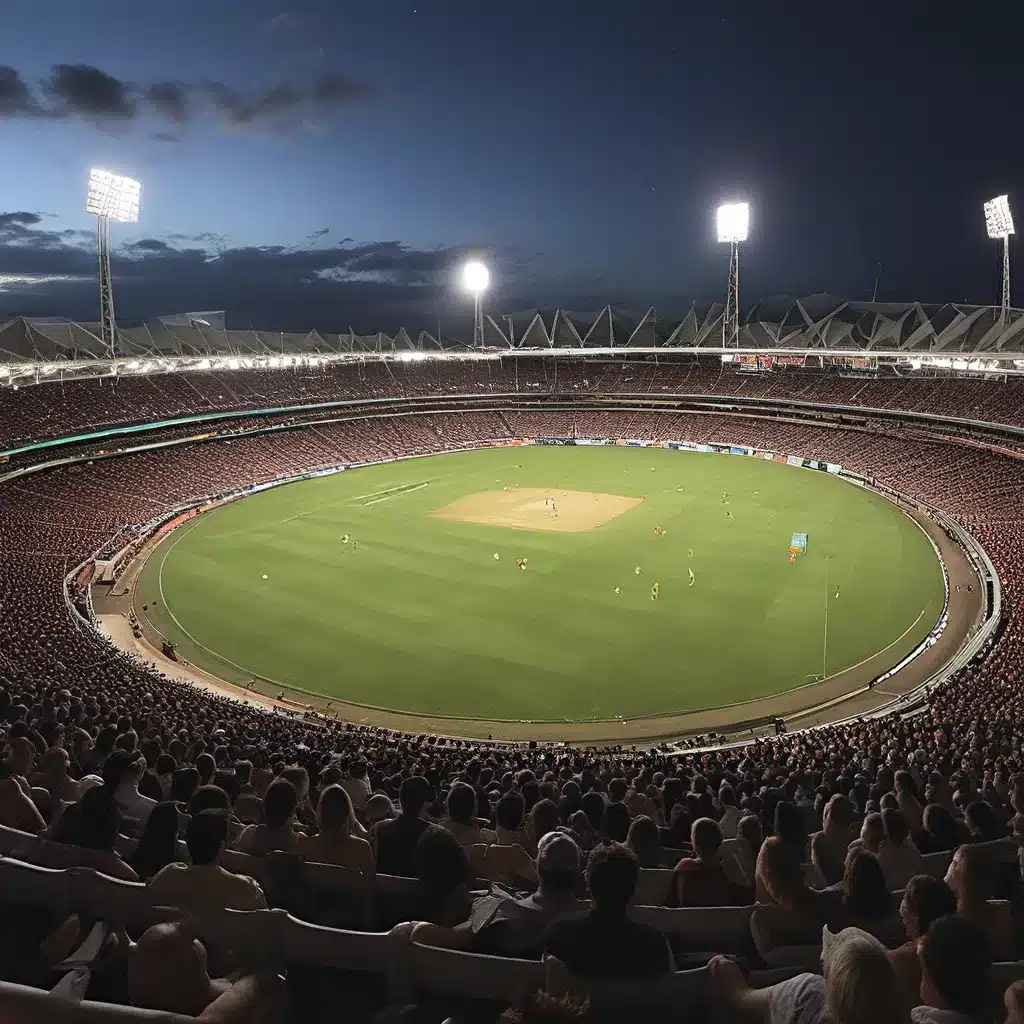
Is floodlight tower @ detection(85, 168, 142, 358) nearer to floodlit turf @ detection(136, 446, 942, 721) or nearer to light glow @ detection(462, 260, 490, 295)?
floodlit turf @ detection(136, 446, 942, 721)

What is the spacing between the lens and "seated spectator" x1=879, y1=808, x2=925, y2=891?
20.5 ft

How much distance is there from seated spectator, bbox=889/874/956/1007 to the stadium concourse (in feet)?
0.05

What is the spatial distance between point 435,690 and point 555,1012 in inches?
1004

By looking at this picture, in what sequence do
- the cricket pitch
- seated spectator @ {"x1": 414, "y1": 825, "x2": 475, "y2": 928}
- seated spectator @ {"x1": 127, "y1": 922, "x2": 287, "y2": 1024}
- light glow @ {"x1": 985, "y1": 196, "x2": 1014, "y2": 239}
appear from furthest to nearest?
light glow @ {"x1": 985, "y1": 196, "x2": 1014, "y2": 239} < the cricket pitch < seated spectator @ {"x1": 414, "y1": 825, "x2": 475, "y2": 928} < seated spectator @ {"x1": 127, "y1": 922, "x2": 287, "y2": 1024}

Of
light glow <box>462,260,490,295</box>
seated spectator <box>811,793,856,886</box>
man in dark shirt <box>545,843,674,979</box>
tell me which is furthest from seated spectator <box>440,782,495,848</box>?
light glow <box>462,260,490,295</box>

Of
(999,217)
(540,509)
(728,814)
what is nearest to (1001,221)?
(999,217)

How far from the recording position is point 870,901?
4.36 m

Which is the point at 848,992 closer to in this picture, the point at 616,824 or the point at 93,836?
the point at 93,836

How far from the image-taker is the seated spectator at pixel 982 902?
4.36 meters

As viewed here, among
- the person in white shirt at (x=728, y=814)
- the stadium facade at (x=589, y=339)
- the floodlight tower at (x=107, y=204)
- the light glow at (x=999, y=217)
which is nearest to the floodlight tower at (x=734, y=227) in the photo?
the stadium facade at (x=589, y=339)

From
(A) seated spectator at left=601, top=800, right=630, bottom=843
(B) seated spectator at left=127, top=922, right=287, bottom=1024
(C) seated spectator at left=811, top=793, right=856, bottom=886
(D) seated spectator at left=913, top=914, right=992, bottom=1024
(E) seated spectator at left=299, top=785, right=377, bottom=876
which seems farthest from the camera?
(A) seated spectator at left=601, top=800, right=630, bottom=843

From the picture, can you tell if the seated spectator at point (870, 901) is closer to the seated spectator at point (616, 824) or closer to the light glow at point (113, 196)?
the seated spectator at point (616, 824)

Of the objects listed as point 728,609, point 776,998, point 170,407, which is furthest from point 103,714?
point 170,407

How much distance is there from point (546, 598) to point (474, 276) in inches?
2389
